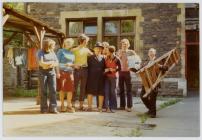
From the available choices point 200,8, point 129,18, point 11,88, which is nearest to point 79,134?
point 11,88

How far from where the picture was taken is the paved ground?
171 inches

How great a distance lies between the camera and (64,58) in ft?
16.9

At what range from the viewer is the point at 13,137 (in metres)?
4.20

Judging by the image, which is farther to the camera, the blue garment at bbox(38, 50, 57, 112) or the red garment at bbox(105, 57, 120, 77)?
the red garment at bbox(105, 57, 120, 77)

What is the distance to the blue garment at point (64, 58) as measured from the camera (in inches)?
202

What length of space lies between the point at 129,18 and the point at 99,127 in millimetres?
3571

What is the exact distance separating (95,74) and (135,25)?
260 centimetres

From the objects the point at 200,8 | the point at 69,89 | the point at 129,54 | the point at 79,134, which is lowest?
the point at 79,134

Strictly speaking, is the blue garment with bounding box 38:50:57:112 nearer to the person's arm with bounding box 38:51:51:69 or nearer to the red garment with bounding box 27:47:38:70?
the person's arm with bounding box 38:51:51:69

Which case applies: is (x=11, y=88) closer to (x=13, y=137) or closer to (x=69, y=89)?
(x=69, y=89)

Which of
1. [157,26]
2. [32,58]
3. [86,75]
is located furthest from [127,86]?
[157,26]

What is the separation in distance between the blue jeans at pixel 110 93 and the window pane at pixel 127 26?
2489 mm

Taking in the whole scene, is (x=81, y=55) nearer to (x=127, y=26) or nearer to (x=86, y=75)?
(x=86, y=75)

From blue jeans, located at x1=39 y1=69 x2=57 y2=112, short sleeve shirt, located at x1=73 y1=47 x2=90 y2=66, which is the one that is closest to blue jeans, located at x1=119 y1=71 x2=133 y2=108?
short sleeve shirt, located at x1=73 y1=47 x2=90 y2=66
